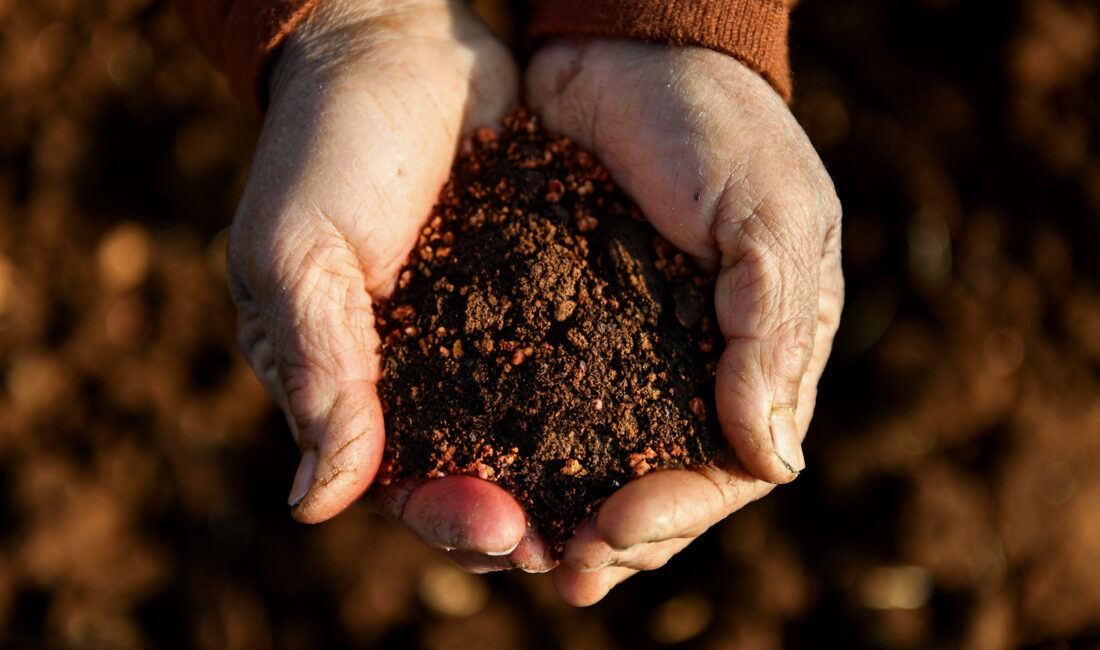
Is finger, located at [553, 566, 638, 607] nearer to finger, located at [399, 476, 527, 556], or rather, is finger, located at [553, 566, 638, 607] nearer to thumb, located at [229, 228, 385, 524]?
finger, located at [399, 476, 527, 556]

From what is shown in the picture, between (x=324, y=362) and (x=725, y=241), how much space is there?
2.38 ft

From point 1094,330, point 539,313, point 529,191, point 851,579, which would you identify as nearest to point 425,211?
point 529,191

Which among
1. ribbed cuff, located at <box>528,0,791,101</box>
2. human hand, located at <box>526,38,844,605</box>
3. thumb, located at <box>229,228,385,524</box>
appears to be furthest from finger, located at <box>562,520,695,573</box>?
ribbed cuff, located at <box>528,0,791,101</box>

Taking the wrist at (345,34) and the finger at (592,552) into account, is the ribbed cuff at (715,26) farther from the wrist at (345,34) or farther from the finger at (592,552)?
the finger at (592,552)

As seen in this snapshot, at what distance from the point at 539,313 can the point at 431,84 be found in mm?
562

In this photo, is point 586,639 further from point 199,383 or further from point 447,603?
point 199,383

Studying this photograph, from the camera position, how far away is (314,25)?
1.58 metres

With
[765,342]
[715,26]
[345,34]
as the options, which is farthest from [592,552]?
[345,34]

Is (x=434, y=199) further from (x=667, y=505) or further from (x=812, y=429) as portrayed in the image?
(x=812, y=429)

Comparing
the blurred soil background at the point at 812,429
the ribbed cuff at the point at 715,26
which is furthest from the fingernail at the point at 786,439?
the blurred soil background at the point at 812,429

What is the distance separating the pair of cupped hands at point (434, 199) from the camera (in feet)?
4.14

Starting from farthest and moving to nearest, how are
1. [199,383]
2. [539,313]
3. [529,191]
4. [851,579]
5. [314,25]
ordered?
[199,383] < [851,579] < [314,25] < [529,191] < [539,313]

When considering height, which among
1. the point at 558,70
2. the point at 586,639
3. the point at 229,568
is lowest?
the point at 586,639

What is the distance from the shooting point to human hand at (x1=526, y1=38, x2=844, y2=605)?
4.11 ft
